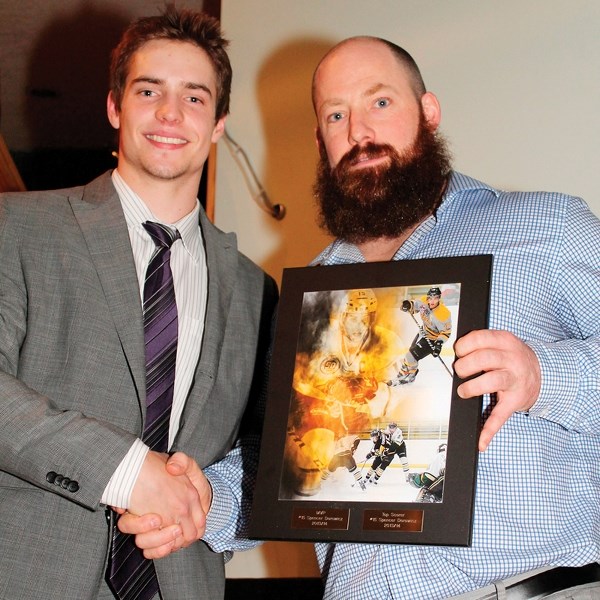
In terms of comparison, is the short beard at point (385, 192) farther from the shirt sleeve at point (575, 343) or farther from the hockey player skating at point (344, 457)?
the hockey player skating at point (344, 457)

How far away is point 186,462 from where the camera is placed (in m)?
1.63

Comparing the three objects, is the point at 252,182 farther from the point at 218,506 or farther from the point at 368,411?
the point at 368,411

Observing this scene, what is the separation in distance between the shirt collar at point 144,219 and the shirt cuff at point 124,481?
0.52 m

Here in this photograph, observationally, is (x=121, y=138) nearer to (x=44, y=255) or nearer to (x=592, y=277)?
(x=44, y=255)

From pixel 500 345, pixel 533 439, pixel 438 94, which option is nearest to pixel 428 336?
pixel 500 345

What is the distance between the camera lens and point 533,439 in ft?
4.84

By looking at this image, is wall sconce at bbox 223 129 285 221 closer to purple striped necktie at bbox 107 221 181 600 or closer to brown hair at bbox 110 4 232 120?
brown hair at bbox 110 4 232 120

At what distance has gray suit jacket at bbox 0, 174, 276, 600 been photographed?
152 cm

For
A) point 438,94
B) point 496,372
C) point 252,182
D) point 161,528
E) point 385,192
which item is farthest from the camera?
point 252,182

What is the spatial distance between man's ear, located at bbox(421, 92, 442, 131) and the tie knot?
0.59m

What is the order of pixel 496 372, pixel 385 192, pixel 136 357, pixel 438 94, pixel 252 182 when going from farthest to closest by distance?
pixel 252 182 < pixel 438 94 < pixel 385 192 < pixel 136 357 < pixel 496 372

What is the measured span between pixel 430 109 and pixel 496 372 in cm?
82

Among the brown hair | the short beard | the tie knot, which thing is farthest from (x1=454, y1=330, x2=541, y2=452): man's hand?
the brown hair

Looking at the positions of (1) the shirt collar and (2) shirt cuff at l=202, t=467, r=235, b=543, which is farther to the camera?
(1) the shirt collar
